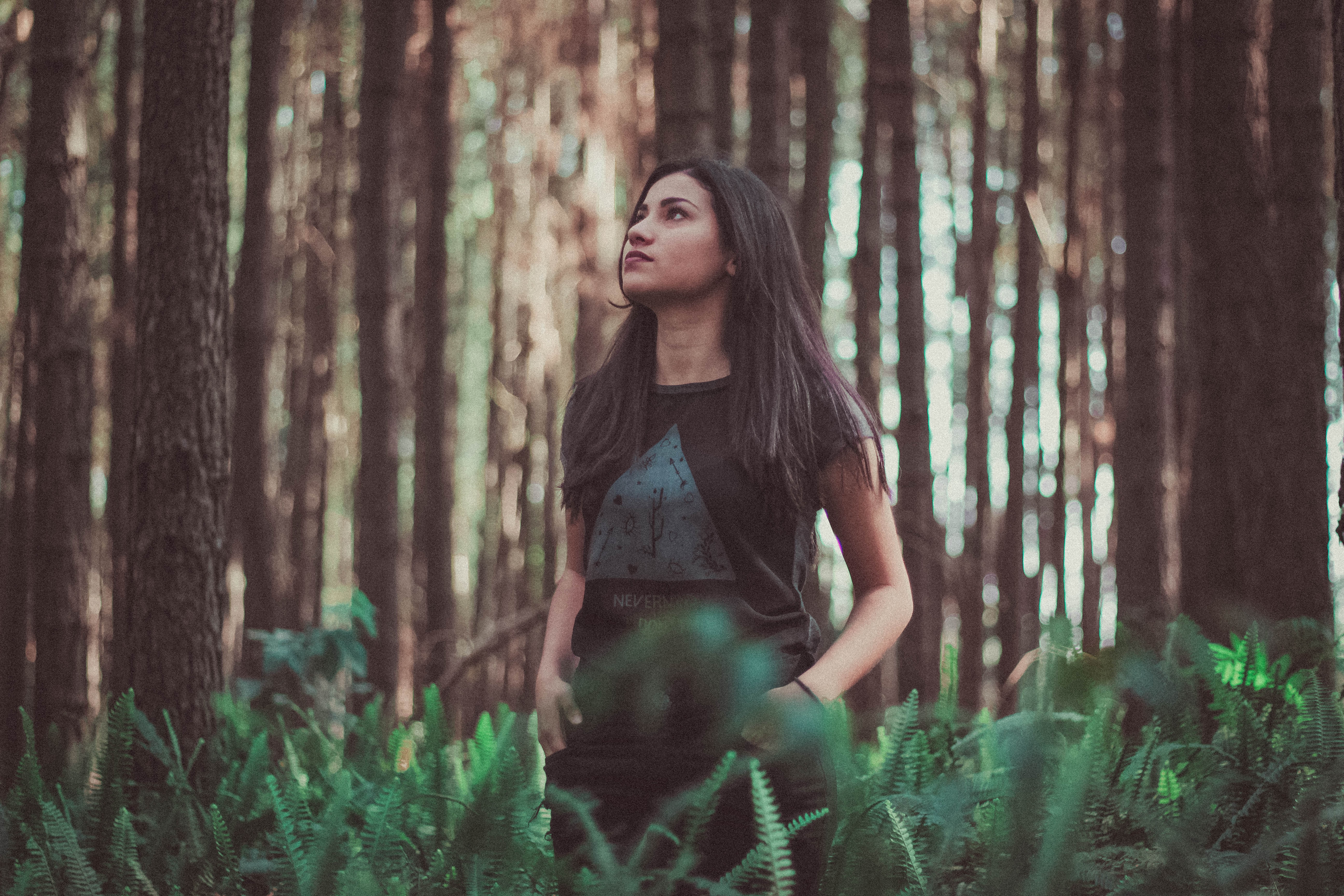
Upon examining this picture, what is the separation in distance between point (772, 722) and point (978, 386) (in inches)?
398

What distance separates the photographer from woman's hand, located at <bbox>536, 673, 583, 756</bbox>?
73.5 inches

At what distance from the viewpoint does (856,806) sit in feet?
8.39

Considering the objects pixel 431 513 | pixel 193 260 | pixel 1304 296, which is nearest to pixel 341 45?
pixel 431 513

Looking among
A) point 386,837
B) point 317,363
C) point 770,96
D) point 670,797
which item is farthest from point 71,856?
point 317,363

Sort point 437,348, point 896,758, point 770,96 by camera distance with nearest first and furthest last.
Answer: point 896,758, point 770,96, point 437,348

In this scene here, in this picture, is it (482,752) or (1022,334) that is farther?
(1022,334)

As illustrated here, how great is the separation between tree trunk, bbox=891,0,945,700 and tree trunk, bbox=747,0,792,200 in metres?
0.73

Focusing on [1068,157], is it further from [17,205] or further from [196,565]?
[17,205]

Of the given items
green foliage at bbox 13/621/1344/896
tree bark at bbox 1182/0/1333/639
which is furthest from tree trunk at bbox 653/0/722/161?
green foliage at bbox 13/621/1344/896

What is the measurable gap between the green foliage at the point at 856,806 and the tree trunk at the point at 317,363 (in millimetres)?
8712

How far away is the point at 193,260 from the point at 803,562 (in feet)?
8.39

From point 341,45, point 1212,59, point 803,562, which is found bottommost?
point 803,562

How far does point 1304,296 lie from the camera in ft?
14.0

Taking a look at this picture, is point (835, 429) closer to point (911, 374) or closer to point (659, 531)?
point (659, 531)
